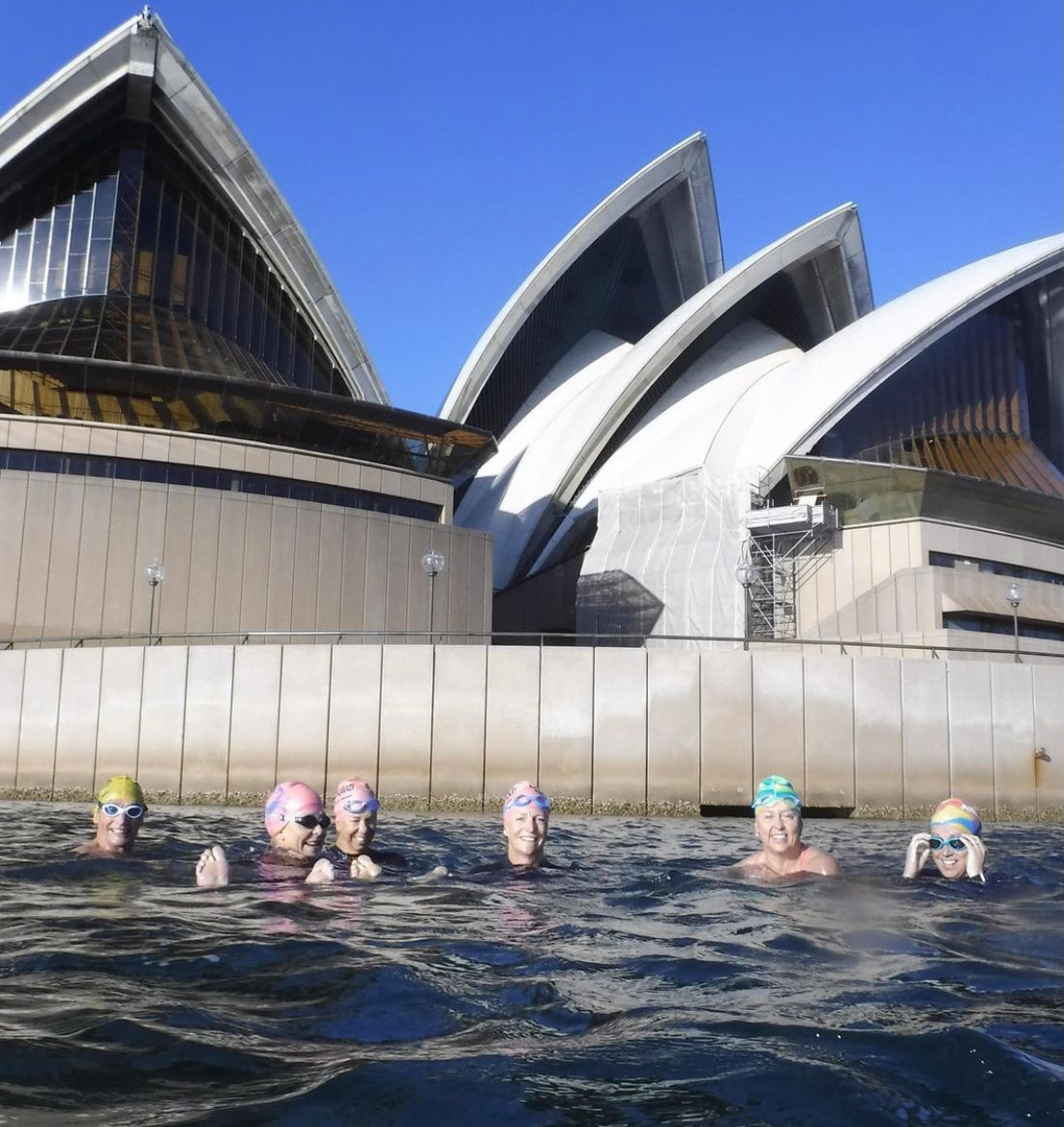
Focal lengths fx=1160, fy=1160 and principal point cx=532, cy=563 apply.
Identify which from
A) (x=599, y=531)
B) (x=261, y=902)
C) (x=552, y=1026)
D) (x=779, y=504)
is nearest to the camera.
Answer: (x=552, y=1026)

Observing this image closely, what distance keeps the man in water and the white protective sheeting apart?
1910cm

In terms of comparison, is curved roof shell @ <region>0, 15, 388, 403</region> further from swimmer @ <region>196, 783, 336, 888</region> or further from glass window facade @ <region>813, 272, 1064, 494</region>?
swimmer @ <region>196, 783, 336, 888</region>

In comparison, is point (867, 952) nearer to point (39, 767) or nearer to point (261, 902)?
point (261, 902)

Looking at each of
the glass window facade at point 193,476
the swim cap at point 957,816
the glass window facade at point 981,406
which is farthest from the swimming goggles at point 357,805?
the glass window facade at point 981,406

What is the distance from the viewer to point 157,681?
1391cm

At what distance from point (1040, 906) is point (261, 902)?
13.6 ft

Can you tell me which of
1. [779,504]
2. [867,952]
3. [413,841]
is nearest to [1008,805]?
[413,841]

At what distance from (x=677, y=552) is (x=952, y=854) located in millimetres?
21880

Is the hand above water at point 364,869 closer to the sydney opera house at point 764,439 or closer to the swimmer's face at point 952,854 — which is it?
the swimmer's face at point 952,854

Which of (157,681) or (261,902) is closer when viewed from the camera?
(261,902)

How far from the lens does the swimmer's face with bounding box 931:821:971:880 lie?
271 inches

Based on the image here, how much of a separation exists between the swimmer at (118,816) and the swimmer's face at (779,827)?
382 cm

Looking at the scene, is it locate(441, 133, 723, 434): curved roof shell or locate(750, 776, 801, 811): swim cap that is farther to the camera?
locate(441, 133, 723, 434): curved roof shell

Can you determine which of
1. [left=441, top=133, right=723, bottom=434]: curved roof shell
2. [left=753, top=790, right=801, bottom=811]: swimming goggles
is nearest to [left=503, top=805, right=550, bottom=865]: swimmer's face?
[left=753, top=790, right=801, bottom=811]: swimming goggles
